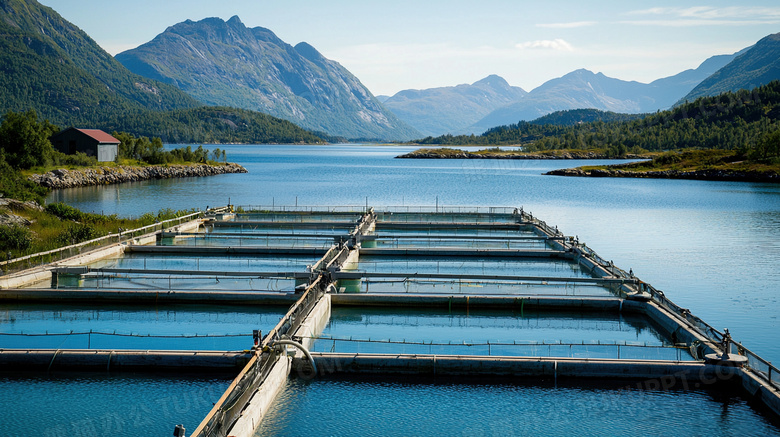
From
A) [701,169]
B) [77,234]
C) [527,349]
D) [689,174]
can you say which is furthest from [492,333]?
[701,169]

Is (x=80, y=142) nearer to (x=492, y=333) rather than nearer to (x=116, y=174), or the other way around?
(x=116, y=174)

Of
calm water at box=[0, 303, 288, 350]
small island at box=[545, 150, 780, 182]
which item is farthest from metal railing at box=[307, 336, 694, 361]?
small island at box=[545, 150, 780, 182]

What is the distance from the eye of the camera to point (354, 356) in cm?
2123

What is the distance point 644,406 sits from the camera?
19.3 meters

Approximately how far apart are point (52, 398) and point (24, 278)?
1416cm

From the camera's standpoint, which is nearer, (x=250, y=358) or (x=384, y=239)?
(x=250, y=358)

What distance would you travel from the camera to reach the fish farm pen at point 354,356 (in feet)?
60.4

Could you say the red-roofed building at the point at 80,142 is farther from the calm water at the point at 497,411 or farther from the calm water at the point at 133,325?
the calm water at the point at 497,411

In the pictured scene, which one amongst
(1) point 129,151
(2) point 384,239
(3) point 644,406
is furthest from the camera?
(1) point 129,151

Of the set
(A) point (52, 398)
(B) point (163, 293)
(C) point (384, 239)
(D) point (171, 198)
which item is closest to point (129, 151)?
(D) point (171, 198)

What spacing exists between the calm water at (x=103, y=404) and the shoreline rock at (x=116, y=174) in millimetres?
72133

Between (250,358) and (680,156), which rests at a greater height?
(680,156)

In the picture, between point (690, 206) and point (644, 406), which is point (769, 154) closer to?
point (690, 206)

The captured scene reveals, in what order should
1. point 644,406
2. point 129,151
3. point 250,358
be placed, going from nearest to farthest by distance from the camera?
point 644,406, point 250,358, point 129,151
